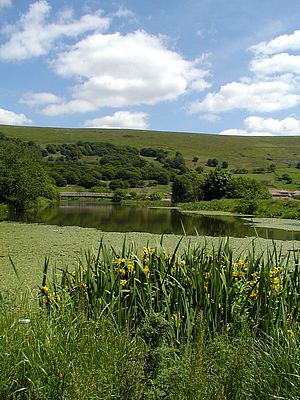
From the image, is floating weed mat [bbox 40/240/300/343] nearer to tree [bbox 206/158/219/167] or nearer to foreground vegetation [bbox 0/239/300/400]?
foreground vegetation [bbox 0/239/300/400]

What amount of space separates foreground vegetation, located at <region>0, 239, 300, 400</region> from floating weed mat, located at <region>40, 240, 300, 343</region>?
1 cm

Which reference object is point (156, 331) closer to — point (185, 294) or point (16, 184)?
point (185, 294)

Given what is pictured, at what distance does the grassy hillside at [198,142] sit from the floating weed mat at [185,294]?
12262cm

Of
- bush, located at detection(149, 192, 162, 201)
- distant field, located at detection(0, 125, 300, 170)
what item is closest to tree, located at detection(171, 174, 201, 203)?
bush, located at detection(149, 192, 162, 201)

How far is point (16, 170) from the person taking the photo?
48.4 m

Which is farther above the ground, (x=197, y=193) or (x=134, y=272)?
(x=134, y=272)

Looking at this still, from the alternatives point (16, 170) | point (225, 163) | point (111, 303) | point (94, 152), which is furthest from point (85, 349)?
point (94, 152)

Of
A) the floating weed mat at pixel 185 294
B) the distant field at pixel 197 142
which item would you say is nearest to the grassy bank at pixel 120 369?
the floating weed mat at pixel 185 294

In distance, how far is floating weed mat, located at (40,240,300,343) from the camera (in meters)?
4.76

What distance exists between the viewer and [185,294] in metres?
5.02

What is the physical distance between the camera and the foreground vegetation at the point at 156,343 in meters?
3.14

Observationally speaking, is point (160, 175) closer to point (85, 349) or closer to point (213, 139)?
point (213, 139)

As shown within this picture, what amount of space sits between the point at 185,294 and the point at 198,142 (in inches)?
6500

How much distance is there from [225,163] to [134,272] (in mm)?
124195
